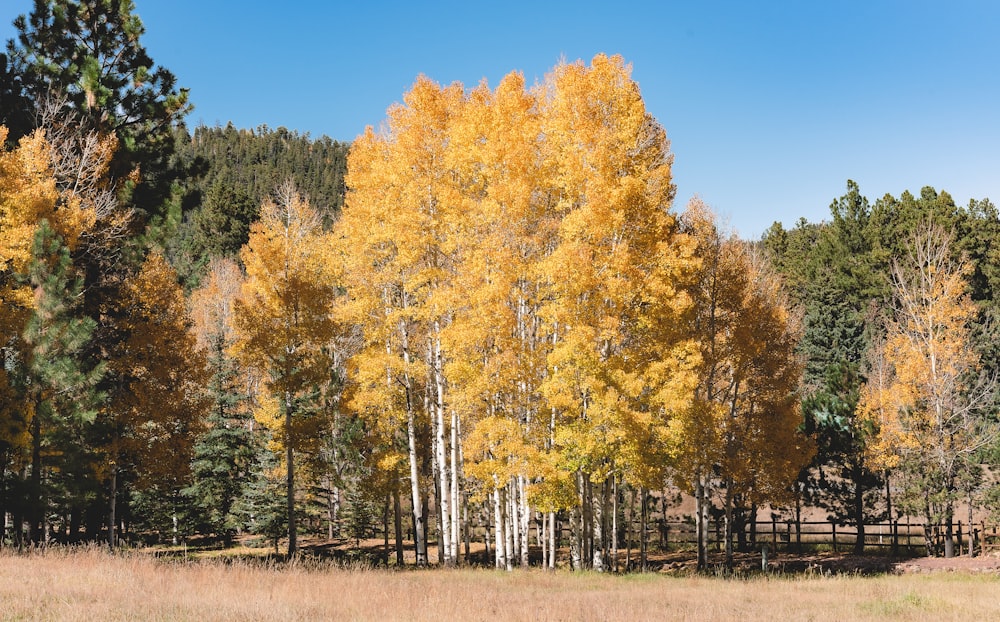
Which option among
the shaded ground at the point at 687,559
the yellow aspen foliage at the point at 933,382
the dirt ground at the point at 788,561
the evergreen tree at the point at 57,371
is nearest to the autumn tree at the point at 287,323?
the shaded ground at the point at 687,559

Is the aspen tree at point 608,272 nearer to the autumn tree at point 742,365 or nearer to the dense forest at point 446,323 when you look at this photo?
the dense forest at point 446,323

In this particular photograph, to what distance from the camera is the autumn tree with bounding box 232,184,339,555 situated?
2083 cm

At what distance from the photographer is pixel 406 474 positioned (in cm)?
2259

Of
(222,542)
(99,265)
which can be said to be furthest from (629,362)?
(222,542)

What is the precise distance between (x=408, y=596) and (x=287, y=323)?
1221 centimetres

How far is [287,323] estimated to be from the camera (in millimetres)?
21406

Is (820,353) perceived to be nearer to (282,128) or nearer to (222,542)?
(222,542)

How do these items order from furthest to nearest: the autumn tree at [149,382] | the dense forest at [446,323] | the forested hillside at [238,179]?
the forested hillside at [238,179], the autumn tree at [149,382], the dense forest at [446,323]

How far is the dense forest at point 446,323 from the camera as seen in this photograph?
15805 mm

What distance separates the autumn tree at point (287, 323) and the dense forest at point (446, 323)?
90mm

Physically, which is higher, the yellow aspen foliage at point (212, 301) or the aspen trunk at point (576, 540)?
the yellow aspen foliage at point (212, 301)

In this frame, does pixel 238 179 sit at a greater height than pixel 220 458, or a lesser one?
greater

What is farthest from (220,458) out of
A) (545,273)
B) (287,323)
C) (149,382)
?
(545,273)

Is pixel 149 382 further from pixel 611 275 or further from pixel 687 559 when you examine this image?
pixel 687 559
